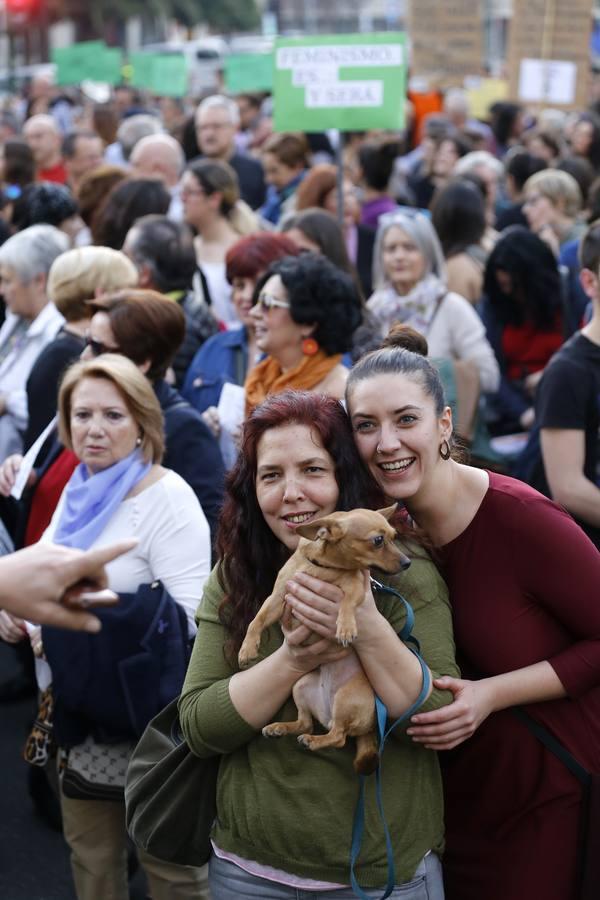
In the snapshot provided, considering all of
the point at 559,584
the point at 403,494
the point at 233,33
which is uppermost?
the point at 403,494

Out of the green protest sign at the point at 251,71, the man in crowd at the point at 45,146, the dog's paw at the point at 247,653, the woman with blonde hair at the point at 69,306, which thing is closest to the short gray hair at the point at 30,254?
the woman with blonde hair at the point at 69,306

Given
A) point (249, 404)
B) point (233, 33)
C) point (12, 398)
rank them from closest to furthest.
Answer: point (249, 404) → point (12, 398) → point (233, 33)

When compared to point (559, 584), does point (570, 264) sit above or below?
below

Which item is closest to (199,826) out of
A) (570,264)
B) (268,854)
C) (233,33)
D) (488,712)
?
(268,854)

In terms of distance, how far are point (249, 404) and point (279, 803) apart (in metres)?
2.27

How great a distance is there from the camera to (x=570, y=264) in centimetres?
700

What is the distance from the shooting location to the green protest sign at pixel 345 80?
7.24 meters

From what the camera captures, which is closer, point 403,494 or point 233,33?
point 403,494

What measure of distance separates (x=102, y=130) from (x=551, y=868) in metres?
12.0

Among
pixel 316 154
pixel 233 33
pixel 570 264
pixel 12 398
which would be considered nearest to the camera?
pixel 12 398

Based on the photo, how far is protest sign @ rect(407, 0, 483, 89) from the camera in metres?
14.4

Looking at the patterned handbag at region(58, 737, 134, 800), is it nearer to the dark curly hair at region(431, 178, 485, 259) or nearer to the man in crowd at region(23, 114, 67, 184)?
the dark curly hair at region(431, 178, 485, 259)

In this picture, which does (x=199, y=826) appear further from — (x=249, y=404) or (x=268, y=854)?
(x=249, y=404)

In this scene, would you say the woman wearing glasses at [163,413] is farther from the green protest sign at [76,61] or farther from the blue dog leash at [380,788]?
the green protest sign at [76,61]
